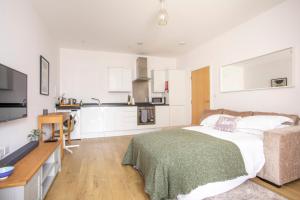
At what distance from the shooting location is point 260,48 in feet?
9.36

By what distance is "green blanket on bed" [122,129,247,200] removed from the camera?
1499 millimetres

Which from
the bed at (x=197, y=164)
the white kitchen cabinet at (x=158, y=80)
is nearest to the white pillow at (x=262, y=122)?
the bed at (x=197, y=164)

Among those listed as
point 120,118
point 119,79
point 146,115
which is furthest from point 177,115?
point 119,79

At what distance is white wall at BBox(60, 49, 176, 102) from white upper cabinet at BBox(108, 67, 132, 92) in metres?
0.22

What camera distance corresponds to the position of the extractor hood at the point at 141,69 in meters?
5.02

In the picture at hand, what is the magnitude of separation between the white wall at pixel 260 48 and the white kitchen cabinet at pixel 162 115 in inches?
59.4

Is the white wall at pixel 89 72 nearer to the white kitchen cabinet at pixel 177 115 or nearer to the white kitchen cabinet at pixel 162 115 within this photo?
the white kitchen cabinet at pixel 162 115

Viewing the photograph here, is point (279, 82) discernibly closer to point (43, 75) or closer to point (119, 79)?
point (119, 79)

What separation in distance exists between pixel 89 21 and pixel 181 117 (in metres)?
3.77

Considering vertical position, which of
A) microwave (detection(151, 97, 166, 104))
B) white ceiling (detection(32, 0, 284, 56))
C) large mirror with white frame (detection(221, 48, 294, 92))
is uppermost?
white ceiling (detection(32, 0, 284, 56))

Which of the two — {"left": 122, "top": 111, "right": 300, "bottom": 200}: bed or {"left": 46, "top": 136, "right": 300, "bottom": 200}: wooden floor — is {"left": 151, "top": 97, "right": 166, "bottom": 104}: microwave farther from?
{"left": 122, "top": 111, "right": 300, "bottom": 200}: bed

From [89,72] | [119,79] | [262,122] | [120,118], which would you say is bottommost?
[120,118]

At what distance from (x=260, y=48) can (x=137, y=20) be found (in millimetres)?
2357

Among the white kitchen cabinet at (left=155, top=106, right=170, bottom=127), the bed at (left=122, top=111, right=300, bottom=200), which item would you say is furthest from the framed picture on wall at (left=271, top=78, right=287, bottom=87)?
the white kitchen cabinet at (left=155, top=106, right=170, bottom=127)
